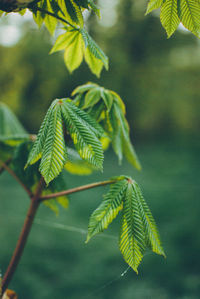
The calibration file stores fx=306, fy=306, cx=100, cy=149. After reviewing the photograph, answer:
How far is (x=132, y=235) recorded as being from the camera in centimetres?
62

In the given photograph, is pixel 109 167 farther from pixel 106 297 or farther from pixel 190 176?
pixel 106 297

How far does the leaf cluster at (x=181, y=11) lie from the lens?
59 centimetres

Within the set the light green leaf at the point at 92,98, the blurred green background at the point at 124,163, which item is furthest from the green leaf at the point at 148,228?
the blurred green background at the point at 124,163

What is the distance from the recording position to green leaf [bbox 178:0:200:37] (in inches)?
23.4

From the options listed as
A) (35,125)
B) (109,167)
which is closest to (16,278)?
(109,167)

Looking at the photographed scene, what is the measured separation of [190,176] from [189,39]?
9.76 feet

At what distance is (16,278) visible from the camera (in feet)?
5.55

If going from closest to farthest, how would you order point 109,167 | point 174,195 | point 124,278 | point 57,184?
point 57,184, point 124,278, point 174,195, point 109,167

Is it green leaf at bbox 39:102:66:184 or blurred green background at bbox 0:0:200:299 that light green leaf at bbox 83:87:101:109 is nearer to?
green leaf at bbox 39:102:66:184

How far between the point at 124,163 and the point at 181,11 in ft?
14.5

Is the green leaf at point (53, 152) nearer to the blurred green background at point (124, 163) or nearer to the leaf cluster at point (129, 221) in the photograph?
the leaf cluster at point (129, 221)

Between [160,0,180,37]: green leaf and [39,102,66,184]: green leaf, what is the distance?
0.28m

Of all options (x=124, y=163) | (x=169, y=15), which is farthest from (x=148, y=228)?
(x=124, y=163)

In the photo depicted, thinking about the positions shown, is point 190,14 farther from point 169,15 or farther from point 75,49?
point 75,49
